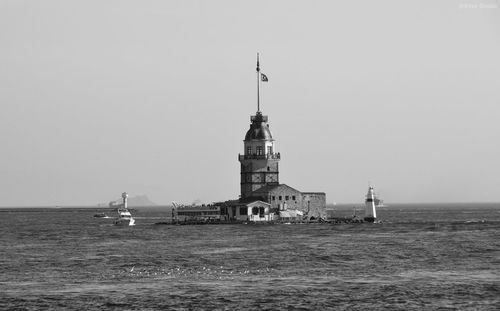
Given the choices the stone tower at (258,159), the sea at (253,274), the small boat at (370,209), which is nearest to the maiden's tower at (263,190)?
the stone tower at (258,159)

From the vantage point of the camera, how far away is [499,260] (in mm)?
81562

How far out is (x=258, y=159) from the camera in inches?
6422

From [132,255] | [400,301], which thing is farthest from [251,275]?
[132,255]

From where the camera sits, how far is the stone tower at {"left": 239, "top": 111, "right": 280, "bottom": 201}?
535ft

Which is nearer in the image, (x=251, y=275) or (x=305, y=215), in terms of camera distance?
(x=251, y=275)

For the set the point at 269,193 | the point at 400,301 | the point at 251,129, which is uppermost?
the point at 251,129

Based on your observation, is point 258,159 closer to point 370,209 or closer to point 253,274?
point 370,209

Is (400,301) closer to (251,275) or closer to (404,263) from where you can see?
(251,275)

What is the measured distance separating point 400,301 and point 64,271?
1102 inches

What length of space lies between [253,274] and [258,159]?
92647 mm

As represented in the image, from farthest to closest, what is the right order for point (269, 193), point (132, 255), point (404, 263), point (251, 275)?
point (269, 193), point (132, 255), point (404, 263), point (251, 275)

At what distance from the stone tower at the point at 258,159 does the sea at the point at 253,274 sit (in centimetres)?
4844

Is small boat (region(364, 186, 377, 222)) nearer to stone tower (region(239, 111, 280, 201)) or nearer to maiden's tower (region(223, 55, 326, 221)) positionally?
maiden's tower (region(223, 55, 326, 221))

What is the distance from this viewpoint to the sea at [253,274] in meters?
56.3
